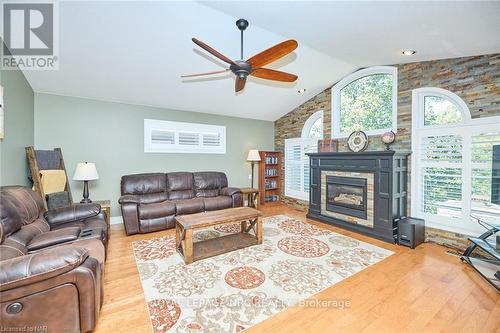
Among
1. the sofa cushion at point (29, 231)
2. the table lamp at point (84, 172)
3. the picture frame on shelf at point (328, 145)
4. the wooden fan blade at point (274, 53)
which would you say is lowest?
the sofa cushion at point (29, 231)

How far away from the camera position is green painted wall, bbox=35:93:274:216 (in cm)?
393

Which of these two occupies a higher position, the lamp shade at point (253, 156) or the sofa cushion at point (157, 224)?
the lamp shade at point (253, 156)

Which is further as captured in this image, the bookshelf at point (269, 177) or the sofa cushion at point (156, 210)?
the bookshelf at point (269, 177)

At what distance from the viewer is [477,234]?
308cm

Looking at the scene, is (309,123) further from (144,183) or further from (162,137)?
(144,183)

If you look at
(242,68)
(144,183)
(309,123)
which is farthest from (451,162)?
(144,183)

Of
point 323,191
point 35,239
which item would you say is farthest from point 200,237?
point 323,191

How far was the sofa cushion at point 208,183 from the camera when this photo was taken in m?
4.97

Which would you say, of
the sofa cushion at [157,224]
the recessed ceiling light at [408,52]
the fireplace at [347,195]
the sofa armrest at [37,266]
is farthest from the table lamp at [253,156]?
the sofa armrest at [37,266]

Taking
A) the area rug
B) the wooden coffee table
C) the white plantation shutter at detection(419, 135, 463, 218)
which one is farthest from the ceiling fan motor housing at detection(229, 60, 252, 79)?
the white plantation shutter at detection(419, 135, 463, 218)

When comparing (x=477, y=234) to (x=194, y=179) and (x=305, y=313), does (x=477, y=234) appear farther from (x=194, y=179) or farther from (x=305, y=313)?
(x=194, y=179)

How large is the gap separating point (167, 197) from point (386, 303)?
3.95 metres

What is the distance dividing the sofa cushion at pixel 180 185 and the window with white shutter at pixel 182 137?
0.63 m

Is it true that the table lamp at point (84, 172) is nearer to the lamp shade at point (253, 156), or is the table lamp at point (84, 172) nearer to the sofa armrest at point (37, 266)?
the sofa armrest at point (37, 266)
